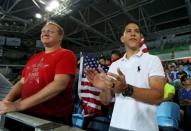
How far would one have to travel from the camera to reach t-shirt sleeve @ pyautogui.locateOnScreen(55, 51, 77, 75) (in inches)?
81.5

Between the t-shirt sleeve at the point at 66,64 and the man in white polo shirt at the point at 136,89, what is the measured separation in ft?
0.68

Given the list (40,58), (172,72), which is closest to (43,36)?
(40,58)

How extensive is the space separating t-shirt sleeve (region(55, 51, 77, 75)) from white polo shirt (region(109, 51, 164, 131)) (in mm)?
410

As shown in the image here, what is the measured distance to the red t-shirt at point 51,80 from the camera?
2068 millimetres

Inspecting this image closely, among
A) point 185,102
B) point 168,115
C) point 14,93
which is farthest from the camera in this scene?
point 185,102

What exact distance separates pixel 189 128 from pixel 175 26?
988 centimetres

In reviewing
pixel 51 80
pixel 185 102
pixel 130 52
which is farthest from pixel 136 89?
pixel 185 102

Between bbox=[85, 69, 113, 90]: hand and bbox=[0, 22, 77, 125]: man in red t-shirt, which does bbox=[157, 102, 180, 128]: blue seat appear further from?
bbox=[85, 69, 113, 90]: hand

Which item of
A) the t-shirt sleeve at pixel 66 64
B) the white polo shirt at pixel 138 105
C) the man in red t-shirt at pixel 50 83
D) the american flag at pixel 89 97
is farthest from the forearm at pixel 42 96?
the american flag at pixel 89 97

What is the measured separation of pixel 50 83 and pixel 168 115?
2.37 metres

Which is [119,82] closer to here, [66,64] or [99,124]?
[66,64]

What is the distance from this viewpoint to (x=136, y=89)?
1.68m

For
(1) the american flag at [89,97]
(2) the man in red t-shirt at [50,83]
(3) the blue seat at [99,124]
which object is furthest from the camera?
(1) the american flag at [89,97]

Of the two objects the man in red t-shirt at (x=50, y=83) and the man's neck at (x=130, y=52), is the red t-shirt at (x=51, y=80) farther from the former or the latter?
the man's neck at (x=130, y=52)
